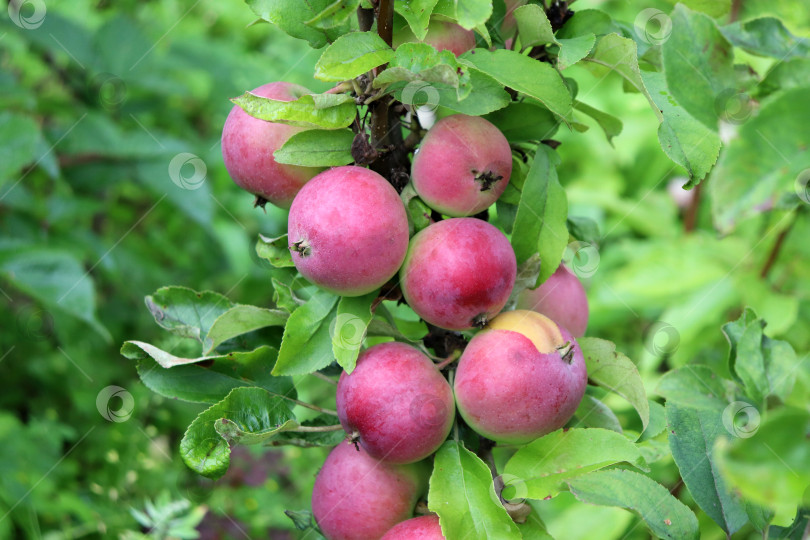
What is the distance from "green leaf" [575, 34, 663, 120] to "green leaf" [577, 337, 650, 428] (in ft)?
0.85

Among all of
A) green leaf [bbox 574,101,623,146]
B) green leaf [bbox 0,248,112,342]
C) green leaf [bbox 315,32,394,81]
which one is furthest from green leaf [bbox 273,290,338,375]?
green leaf [bbox 0,248,112,342]

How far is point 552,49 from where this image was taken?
2.55 feet

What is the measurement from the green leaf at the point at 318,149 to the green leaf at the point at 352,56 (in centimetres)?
8

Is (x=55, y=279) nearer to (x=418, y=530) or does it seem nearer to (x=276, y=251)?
(x=276, y=251)

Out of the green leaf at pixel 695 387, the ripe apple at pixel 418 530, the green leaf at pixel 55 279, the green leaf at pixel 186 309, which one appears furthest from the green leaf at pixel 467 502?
the green leaf at pixel 55 279

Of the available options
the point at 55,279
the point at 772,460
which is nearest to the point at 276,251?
the point at 772,460

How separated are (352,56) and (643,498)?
1.65 ft

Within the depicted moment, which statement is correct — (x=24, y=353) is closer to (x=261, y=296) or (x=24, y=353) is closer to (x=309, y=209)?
(x=261, y=296)

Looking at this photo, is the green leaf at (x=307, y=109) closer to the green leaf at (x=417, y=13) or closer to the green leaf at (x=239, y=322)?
the green leaf at (x=417, y=13)

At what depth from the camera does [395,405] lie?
680 millimetres

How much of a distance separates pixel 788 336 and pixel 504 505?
1.38 m

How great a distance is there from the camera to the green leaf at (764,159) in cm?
42

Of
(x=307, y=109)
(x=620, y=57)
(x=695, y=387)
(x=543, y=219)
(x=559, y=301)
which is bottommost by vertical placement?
(x=695, y=387)

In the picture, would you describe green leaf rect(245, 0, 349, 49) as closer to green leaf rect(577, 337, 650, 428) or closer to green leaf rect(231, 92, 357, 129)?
green leaf rect(231, 92, 357, 129)
